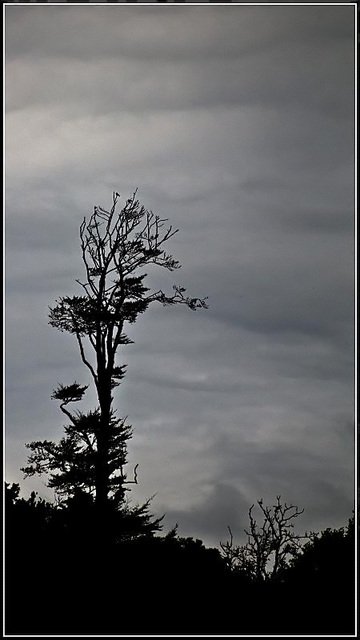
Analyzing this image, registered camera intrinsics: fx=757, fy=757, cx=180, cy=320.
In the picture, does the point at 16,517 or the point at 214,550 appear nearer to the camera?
the point at 16,517

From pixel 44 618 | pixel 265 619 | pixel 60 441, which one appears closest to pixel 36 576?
pixel 44 618

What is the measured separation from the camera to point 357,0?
9484 millimetres

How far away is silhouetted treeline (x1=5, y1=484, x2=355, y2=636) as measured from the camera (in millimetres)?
11727

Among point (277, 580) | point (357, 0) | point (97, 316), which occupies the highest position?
point (357, 0)

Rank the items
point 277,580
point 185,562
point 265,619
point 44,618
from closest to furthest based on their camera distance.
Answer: point 44,618 < point 265,619 < point 185,562 < point 277,580

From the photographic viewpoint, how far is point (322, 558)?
70.7ft

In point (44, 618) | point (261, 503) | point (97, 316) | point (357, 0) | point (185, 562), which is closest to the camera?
point (357, 0)

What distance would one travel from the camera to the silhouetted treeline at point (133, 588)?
11727mm

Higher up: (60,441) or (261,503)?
(60,441)

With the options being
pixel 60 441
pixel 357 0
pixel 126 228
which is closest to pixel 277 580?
pixel 60 441

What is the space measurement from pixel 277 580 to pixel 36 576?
9.48 meters

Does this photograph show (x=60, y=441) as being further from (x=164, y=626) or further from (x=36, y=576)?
(x=164, y=626)

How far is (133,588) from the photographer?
14.1 metres

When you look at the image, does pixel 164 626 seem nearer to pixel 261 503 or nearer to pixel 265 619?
pixel 265 619
